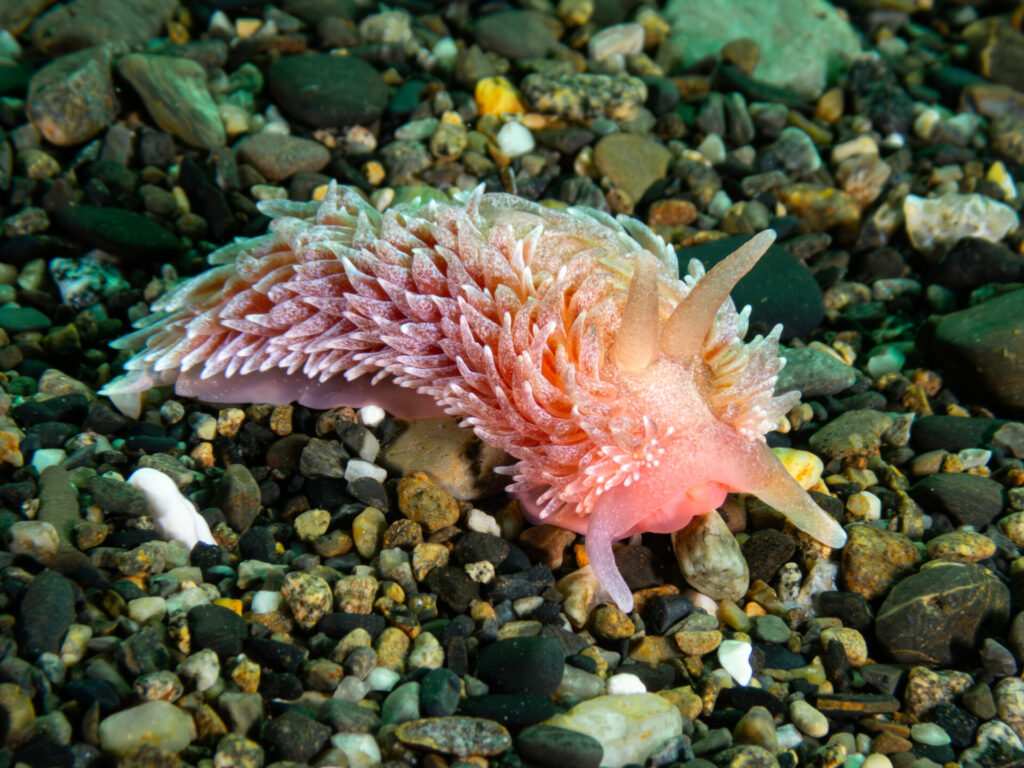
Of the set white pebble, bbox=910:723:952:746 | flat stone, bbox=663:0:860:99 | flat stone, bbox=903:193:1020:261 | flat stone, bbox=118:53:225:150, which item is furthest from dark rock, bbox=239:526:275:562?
flat stone, bbox=663:0:860:99

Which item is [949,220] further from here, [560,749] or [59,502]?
[59,502]

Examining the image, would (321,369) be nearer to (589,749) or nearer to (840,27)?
(589,749)

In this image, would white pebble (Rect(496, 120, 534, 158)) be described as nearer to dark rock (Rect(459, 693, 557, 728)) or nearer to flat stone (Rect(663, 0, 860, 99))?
flat stone (Rect(663, 0, 860, 99))

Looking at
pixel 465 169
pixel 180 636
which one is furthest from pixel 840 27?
pixel 180 636

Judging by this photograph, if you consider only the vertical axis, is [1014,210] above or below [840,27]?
below

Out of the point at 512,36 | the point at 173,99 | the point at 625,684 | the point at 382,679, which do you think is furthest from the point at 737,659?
the point at 512,36

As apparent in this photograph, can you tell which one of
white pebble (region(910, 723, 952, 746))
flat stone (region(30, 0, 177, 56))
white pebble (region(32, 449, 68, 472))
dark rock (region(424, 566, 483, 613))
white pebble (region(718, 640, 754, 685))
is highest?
flat stone (region(30, 0, 177, 56))

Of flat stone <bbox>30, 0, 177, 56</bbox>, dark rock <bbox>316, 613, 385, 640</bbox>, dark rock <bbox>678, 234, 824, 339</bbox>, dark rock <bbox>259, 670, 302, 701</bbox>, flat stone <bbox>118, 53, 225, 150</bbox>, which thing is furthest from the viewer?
flat stone <bbox>30, 0, 177, 56</bbox>

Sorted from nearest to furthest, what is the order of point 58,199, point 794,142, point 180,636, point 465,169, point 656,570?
point 180,636 < point 656,570 < point 58,199 < point 465,169 < point 794,142
